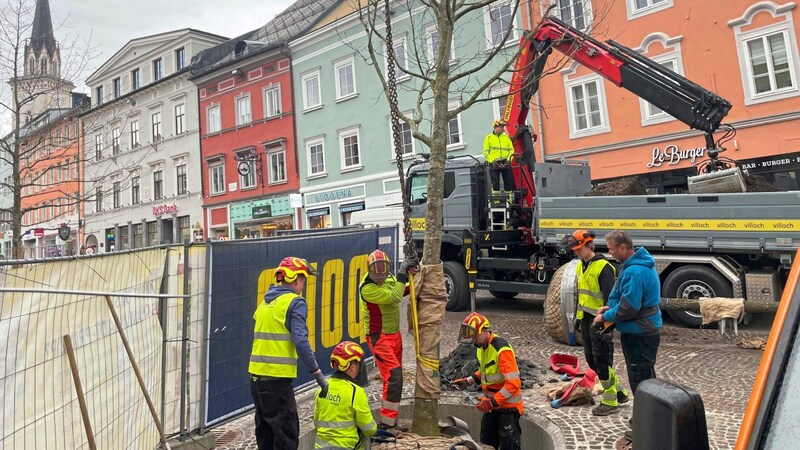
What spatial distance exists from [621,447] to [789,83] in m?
13.5

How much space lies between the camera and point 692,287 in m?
7.83

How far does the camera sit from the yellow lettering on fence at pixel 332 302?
247 inches

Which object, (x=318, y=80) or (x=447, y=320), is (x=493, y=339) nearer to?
(x=447, y=320)

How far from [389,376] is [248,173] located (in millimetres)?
22943

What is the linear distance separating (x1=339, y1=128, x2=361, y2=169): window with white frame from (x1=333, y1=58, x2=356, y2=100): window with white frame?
1.67 m

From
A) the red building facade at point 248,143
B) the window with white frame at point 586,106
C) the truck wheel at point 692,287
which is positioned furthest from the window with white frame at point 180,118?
the truck wheel at point 692,287

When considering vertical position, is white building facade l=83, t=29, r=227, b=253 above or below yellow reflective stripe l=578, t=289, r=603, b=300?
above

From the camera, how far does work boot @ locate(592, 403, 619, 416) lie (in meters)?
4.70

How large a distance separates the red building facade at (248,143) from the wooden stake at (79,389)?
21.1 metres

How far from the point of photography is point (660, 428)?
110cm

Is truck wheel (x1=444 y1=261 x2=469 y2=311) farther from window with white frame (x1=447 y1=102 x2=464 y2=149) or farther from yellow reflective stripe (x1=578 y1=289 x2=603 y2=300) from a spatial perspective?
window with white frame (x1=447 y1=102 x2=464 y2=149)

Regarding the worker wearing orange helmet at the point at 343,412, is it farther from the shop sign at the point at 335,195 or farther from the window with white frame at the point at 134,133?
the window with white frame at the point at 134,133

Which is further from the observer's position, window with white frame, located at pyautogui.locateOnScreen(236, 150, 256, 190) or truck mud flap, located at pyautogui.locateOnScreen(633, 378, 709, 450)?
window with white frame, located at pyautogui.locateOnScreen(236, 150, 256, 190)

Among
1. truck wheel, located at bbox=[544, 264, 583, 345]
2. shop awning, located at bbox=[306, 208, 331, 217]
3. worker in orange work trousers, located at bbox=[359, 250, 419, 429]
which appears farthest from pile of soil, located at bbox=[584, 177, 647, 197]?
shop awning, located at bbox=[306, 208, 331, 217]
